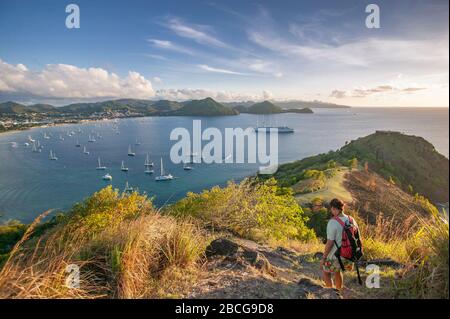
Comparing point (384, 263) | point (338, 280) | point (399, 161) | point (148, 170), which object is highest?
point (338, 280)

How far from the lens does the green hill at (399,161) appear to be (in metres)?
60.3

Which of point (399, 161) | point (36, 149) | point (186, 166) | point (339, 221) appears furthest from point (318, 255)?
point (36, 149)

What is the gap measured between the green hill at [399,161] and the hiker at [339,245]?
177ft

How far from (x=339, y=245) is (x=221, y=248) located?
79.3 inches

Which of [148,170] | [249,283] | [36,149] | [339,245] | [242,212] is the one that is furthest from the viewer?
[36,149]

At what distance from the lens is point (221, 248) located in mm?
5234

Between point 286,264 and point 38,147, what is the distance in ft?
334

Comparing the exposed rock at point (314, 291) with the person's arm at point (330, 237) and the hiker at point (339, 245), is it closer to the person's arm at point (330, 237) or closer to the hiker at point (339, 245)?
the hiker at point (339, 245)

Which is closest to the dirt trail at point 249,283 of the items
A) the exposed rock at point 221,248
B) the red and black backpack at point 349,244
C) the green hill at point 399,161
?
the exposed rock at point 221,248

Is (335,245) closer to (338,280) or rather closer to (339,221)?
(339,221)

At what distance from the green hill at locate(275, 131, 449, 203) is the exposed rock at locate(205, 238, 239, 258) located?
53521mm

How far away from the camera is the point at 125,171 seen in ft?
226

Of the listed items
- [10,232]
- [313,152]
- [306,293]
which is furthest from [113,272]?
[313,152]
